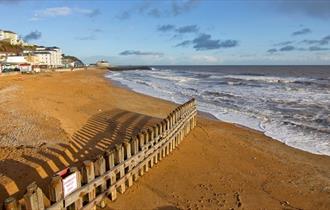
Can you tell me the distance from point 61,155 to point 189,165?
11.9 feet

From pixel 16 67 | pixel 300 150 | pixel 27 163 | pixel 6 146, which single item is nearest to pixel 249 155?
pixel 300 150

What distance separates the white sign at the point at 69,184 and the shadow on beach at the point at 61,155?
1.71 m

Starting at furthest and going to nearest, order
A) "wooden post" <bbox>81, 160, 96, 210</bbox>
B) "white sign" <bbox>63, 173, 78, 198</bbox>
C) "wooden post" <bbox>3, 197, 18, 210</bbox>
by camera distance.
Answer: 1. "wooden post" <bbox>81, 160, 96, 210</bbox>
2. "white sign" <bbox>63, 173, 78, 198</bbox>
3. "wooden post" <bbox>3, 197, 18, 210</bbox>

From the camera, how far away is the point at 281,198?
761 centimetres

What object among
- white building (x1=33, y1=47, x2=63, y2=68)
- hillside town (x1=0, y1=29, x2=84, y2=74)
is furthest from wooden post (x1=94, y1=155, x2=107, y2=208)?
white building (x1=33, y1=47, x2=63, y2=68)

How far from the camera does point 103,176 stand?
6484mm

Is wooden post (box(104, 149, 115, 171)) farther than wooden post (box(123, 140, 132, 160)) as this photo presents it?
No

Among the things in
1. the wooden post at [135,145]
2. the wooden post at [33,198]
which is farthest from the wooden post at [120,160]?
the wooden post at [33,198]

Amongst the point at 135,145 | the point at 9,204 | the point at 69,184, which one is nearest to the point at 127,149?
the point at 135,145

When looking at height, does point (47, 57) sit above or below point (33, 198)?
above

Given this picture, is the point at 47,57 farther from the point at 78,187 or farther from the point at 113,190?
the point at 78,187

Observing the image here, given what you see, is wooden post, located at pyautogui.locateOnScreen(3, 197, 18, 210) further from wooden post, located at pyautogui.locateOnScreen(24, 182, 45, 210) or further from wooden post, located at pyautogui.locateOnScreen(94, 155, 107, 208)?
wooden post, located at pyautogui.locateOnScreen(94, 155, 107, 208)

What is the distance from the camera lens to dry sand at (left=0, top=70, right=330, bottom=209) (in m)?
7.32

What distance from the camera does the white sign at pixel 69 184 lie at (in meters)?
5.31
